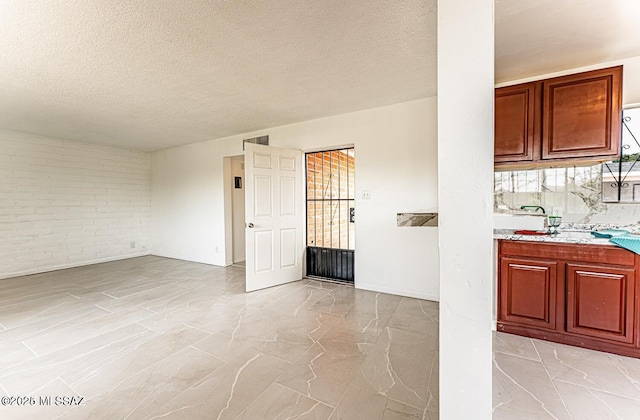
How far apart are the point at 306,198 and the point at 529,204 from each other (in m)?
2.88

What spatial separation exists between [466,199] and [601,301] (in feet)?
7.11

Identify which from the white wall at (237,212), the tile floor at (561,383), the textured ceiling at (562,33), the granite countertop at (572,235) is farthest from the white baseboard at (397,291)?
the white wall at (237,212)

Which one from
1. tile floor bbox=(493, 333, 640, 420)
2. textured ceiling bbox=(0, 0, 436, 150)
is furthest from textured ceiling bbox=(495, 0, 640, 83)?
tile floor bbox=(493, 333, 640, 420)

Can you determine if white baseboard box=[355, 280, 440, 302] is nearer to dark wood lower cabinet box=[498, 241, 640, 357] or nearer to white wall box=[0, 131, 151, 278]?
dark wood lower cabinet box=[498, 241, 640, 357]

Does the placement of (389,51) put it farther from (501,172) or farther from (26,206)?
(26,206)

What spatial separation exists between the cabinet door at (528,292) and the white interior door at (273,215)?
2.72 metres

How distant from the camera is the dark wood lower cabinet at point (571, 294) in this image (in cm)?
199

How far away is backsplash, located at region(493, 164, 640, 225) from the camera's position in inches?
94.5

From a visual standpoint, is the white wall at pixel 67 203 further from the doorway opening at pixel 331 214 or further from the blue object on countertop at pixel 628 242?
the blue object on countertop at pixel 628 242

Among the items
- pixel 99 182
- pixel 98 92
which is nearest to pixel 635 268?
pixel 98 92

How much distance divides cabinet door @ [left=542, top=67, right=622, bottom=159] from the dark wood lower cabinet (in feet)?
2.72

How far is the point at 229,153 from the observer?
499 cm

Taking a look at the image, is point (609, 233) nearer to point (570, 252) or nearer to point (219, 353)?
point (570, 252)

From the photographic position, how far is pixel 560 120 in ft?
7.54
